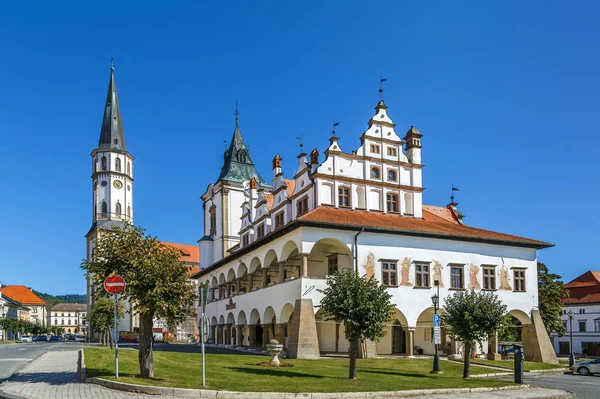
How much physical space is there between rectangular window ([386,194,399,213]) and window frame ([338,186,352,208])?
331 centimetres

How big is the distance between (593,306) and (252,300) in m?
52.7

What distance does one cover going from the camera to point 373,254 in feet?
128

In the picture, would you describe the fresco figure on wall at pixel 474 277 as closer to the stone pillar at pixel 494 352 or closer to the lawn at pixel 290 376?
the stone pillar at pixel 494 352

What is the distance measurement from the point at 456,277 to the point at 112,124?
3171 inches

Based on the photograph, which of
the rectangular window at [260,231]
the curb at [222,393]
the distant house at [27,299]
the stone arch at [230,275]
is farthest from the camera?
the distant house at [27,299]

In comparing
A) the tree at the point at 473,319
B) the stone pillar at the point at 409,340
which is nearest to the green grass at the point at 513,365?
the stone pillar at the point at 409,340

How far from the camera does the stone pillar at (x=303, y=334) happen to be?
35.1 metres

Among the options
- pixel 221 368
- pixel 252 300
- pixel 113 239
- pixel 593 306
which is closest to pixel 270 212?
pixel 252 300

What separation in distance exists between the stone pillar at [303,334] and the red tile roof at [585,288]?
177ft

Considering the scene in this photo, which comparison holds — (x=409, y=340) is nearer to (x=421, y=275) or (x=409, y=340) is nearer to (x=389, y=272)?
(x=421, y=275)

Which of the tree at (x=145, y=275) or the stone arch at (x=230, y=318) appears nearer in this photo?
the tree at (x=145, y=275)

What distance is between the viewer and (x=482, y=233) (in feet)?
147

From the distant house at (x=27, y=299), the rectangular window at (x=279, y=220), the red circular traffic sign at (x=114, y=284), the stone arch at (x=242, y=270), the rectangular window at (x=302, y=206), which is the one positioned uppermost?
the rectangular window at (x=302, y=206)

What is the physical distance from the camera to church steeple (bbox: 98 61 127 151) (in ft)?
346
